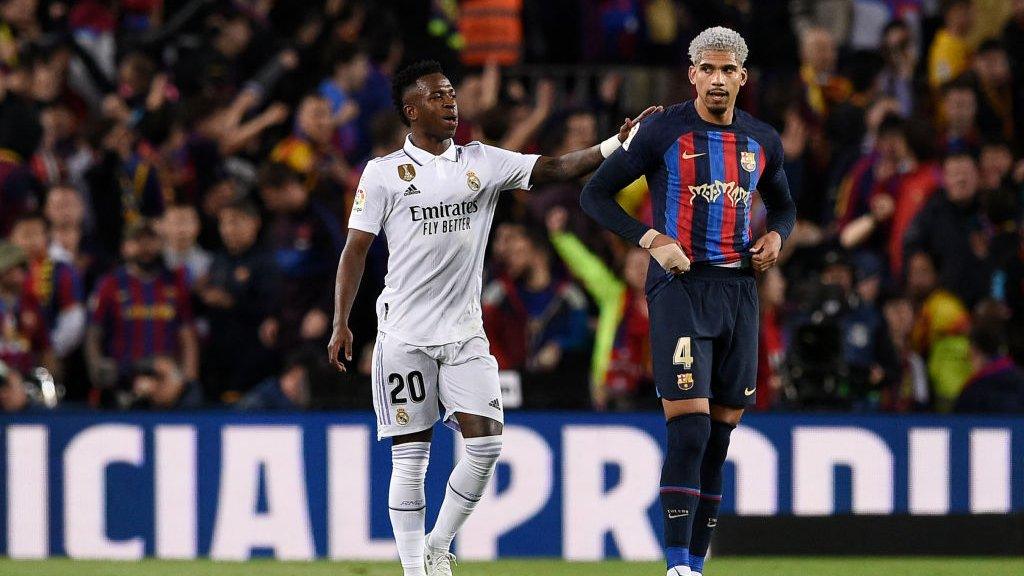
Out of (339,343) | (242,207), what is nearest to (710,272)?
(339,343)

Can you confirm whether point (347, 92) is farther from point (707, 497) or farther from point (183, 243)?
point (707, 497)

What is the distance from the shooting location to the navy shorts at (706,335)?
276 inches

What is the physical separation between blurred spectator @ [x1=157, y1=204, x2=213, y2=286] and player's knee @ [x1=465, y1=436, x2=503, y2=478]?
181 inches

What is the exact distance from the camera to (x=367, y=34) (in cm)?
1379

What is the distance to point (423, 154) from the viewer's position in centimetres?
740

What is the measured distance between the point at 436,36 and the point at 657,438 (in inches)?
220

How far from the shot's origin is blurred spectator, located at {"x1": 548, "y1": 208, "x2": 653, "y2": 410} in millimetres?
10625

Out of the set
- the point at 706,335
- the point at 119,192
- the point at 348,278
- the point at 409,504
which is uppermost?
the point at 119,192

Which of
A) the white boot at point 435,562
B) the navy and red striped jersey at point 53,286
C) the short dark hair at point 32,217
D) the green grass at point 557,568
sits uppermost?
the short dark hair at point 32,217

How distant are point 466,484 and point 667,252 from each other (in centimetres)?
140

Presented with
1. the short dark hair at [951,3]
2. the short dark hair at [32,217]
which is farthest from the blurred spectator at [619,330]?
the short dark hair at [951,3]

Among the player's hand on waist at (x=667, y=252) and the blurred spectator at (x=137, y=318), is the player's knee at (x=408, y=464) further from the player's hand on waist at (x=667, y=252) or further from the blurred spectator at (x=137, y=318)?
the blurred spectator at (x=137, y=318)

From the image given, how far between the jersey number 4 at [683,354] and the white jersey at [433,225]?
98cm

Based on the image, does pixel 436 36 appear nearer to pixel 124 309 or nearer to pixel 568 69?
pixel 568 69
